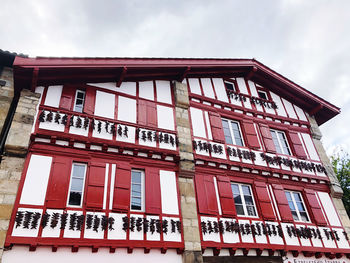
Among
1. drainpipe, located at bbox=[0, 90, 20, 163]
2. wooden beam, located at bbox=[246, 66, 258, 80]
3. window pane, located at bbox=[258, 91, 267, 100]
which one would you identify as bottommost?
drainpipe, located at bbox=[0, 90, 20, 163]

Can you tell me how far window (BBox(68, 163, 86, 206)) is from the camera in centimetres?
791

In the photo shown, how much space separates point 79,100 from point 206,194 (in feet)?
18.5

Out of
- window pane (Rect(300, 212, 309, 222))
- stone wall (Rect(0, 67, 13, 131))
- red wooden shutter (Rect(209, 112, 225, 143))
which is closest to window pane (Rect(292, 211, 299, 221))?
window pane (Rect(300, 212, 309, 222))

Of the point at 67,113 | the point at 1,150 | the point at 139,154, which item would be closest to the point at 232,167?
the point at 139,154

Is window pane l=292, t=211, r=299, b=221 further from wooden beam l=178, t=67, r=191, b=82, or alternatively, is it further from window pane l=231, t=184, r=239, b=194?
wooden beam l=178, t=67, r=191, b=82

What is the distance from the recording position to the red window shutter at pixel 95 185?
312 inches

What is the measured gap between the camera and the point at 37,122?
838 centimetres

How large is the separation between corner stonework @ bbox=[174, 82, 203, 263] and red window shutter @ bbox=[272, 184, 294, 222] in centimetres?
377

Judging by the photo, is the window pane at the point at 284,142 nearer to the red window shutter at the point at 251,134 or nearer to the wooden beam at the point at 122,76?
the red window shutter at the point at 251,134

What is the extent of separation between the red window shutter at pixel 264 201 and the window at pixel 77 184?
652 centimetres

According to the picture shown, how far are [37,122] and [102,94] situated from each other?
257 centimetres

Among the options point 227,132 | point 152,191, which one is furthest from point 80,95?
point 227,132

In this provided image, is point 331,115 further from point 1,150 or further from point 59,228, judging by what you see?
point 1,150

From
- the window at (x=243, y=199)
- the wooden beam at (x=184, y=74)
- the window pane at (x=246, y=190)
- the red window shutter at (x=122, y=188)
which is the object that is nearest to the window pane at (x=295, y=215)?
the window at (x=243, y=199)
